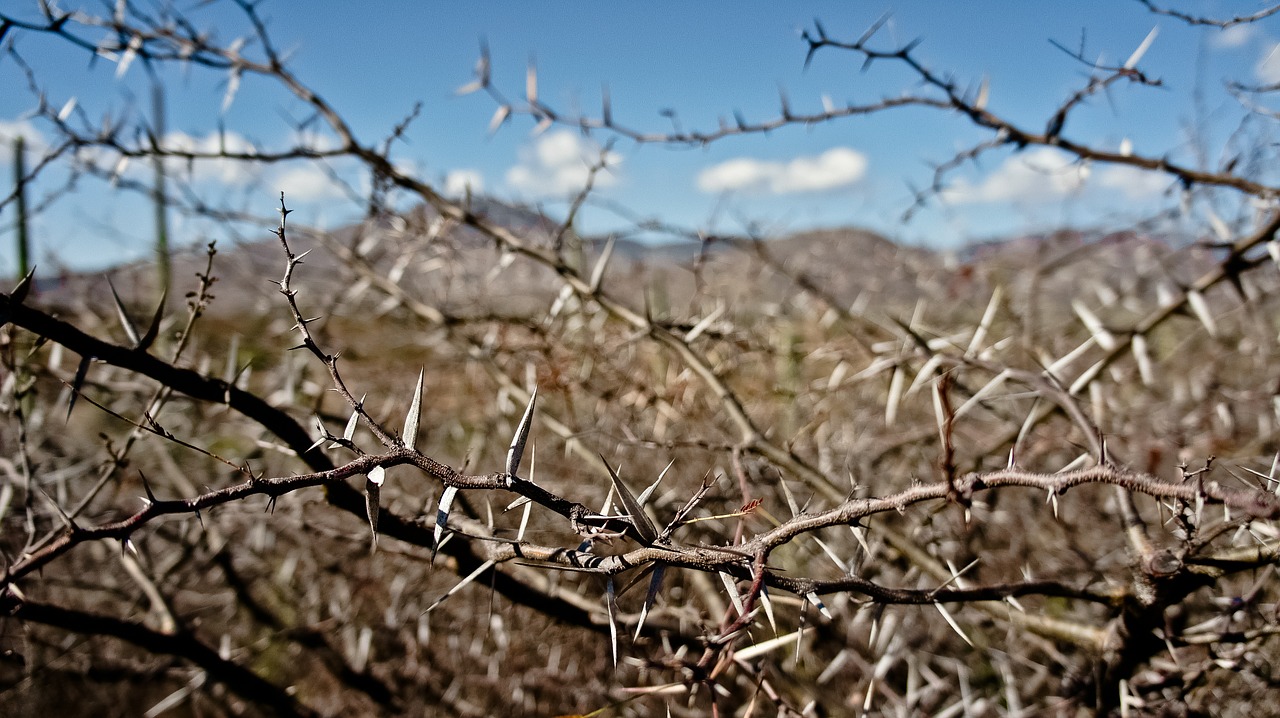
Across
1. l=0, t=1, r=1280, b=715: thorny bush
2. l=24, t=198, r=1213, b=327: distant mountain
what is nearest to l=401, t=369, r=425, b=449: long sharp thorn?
l=0, t=1, r=1280, b=715: thorny bush

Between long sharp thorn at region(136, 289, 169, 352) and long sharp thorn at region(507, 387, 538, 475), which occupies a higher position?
long sharp thorn at region(136, 289, 169, 352)

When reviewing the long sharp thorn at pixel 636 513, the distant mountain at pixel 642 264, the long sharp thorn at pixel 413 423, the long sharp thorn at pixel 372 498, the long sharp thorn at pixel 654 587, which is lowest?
the long sharp thorn at pixel 654 587

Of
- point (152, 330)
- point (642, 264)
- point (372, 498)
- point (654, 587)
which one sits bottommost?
point (654, 587)

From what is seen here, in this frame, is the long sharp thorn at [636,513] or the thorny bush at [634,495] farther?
the thorny bush at [634,495]

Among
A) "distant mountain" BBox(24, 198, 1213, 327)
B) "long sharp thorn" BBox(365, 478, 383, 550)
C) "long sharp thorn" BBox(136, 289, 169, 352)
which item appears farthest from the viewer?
"distant mountain" BBox(24, 198, 1213, 327)

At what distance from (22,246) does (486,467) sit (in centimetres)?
369

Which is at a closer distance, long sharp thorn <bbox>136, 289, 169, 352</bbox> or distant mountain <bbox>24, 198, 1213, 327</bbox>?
long sharp thorn <bbox>136, 289, 169, 352</bbox>

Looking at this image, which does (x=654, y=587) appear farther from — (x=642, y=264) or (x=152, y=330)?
(x=642, y=264)

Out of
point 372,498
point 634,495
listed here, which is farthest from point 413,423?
point 634,495

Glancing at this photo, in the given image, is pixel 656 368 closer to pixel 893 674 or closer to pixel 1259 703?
pixel 893 674

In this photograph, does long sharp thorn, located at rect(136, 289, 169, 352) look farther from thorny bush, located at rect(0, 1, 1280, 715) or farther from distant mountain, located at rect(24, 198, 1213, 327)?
distant mountain, located at rect(24, 198, 1213, 327)

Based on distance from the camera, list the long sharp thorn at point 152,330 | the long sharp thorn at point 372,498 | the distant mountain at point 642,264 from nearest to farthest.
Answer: the long sharp thorn at point 372,498
the long sharp thorn at point 152,330
the distant mountain at point 642,264

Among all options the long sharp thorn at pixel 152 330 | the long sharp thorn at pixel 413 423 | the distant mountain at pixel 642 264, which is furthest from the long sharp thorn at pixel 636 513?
the distant mountain at pixel 642 264

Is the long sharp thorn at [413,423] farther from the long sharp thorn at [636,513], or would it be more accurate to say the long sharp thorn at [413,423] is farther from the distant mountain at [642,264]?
the distant mountain at [642,264]
